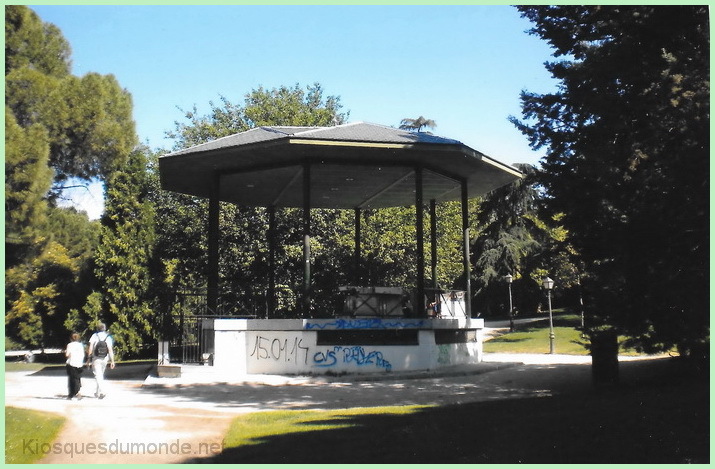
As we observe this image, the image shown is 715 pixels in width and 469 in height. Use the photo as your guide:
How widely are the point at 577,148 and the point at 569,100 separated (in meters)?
1.16

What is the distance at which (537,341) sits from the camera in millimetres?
36000

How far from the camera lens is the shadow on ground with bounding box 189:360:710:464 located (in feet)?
25.7

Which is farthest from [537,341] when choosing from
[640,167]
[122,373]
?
[640,167]

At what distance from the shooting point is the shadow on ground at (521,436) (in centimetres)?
784

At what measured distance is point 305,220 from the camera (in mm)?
21000

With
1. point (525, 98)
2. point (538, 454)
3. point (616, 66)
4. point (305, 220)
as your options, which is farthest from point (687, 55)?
point (305, 220)

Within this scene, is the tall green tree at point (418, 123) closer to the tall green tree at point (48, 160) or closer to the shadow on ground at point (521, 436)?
the tall green tree at point (48, 160)

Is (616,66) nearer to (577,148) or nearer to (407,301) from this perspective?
(577,148)

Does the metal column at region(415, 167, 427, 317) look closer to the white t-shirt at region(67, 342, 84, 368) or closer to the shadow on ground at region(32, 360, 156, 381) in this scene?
the shadow on ground at region(32, 360, 156, 381)

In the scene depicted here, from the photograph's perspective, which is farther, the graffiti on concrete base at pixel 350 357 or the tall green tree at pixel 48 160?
the tall green tree at pixel 48 160

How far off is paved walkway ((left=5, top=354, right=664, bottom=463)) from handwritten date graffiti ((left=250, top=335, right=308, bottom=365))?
0.74m

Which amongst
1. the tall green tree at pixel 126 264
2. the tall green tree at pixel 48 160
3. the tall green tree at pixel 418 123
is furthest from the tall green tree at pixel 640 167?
the tall green tree at pixel 418 123

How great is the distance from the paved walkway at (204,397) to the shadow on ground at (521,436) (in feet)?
5.00

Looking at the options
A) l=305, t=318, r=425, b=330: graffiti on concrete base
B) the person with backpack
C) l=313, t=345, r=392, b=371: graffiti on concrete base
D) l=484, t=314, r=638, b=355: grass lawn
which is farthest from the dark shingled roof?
l=484, t=314, r=638, b=355: grass lawn
